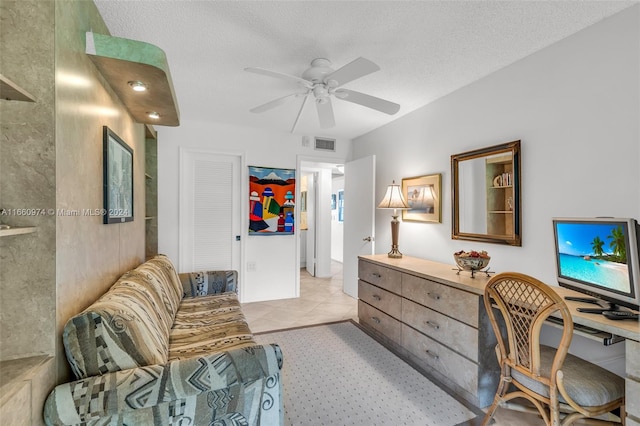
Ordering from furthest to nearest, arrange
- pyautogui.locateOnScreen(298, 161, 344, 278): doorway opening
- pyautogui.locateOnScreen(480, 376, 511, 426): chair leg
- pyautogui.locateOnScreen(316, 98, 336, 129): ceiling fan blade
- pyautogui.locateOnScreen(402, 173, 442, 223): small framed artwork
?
pyautogui.locateOnScreen(298, 161, 344, 278): doorway opening
pyautogui.locateOnScreen(402, 173, 442, 223): small framed artwork
pyautogui.locateOnScreen(316, 98, 336, 129): ceiling fan blade
pyautogui.locateOnScreen(480, 376, 511, 426): chair leg

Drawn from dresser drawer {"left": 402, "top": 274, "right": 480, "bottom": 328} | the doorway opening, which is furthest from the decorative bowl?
the doorway opening

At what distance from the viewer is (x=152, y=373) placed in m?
1.14

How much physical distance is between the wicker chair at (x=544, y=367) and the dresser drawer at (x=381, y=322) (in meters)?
1.01

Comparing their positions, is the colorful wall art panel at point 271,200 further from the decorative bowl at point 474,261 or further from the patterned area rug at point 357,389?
the decorative bowl at point 474,261

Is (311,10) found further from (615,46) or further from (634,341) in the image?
(634,341)

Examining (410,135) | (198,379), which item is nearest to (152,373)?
(198,379)

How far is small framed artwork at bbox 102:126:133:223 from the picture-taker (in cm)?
162

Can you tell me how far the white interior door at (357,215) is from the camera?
12.6ft

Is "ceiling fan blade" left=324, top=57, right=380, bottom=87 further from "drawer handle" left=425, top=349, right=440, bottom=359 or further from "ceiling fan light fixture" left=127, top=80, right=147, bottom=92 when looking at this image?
"drawer handle" left=425, top=349, right=440, bottom=359

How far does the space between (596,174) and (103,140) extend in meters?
2.91

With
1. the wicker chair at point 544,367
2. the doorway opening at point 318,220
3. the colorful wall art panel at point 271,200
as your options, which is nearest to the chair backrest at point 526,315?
the wicker chair at point 544,367

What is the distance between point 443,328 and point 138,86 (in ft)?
8.36

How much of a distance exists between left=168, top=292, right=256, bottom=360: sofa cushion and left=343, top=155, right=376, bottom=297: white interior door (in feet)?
6.46

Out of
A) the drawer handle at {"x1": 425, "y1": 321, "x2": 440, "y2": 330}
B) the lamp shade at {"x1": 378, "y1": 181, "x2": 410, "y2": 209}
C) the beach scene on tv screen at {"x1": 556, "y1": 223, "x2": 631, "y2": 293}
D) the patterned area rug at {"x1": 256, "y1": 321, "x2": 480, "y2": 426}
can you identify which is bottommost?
the patterned area rug at {"x1": 256, "y1": 321, "x2": 480, "y2": 426}
